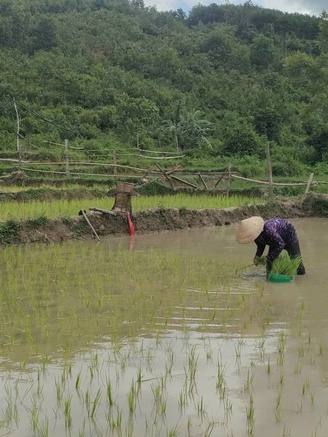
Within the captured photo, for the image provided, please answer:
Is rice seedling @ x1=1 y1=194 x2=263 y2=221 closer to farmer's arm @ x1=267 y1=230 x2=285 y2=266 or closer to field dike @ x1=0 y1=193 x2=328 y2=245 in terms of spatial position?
field dike @ x1=0 y1=193 x2=328 y2=245

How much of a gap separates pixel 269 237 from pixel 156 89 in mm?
23241

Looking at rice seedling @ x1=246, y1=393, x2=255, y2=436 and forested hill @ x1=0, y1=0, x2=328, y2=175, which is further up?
forested hill @ x1=0, y1=0, x2=328, y2=175

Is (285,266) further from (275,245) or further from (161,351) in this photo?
(161,351)

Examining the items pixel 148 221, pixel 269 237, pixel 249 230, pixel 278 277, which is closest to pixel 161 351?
pixel 249 230

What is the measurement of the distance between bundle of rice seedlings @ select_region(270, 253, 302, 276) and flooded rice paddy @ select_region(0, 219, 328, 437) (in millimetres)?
148

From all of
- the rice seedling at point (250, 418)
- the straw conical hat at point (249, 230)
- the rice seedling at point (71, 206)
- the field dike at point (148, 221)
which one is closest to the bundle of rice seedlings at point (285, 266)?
the straw conical hat at point (249, 230)

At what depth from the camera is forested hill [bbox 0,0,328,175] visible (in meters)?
21.4

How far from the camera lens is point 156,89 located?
27766 mm

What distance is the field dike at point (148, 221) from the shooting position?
8055 millimetres

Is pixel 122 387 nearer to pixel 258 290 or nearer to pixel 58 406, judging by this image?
pixel 58 406

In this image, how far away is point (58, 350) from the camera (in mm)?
3482

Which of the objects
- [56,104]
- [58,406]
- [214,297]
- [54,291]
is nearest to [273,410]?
[58,406]

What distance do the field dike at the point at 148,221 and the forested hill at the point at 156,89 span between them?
659cm

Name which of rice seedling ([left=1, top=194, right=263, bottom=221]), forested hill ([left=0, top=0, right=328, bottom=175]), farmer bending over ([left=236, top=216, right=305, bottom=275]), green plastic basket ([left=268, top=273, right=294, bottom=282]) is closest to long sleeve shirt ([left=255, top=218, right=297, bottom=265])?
farmer bending over ([left=236, top=216, right=305, bottom=275])
